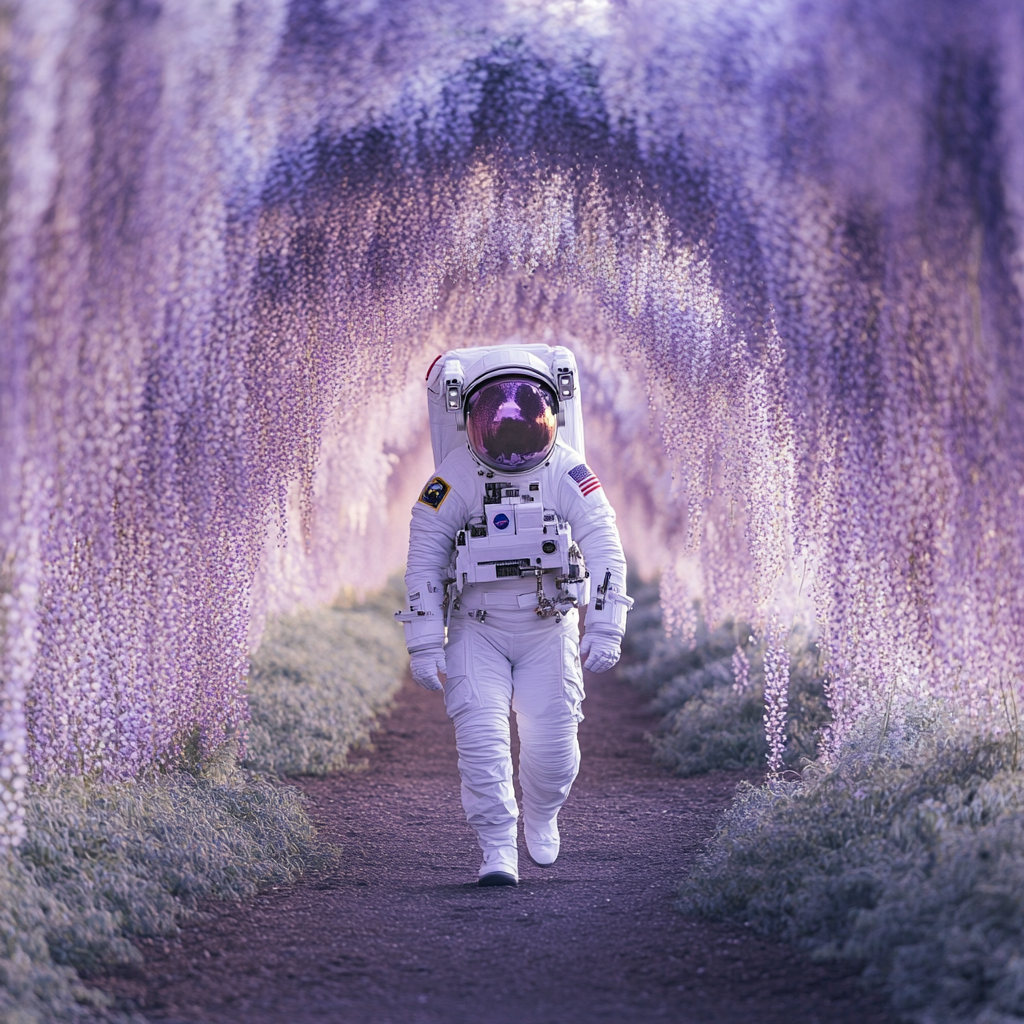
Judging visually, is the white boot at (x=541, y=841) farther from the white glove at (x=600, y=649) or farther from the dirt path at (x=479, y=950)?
the white glove at (x=600, y=649)

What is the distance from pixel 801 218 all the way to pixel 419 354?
13.2 ft

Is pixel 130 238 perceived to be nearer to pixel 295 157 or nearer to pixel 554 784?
pixel 295 157

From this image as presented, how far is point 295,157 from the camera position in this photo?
487 cm

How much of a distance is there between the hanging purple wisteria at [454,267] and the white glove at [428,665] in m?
1.11

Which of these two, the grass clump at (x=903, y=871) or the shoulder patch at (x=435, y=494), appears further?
the shoulder patch at (x=435, y=494)

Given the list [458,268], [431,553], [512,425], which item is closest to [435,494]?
[431,553]

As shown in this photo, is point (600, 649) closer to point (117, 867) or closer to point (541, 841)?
point (541, 841)

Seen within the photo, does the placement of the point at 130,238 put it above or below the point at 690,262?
below

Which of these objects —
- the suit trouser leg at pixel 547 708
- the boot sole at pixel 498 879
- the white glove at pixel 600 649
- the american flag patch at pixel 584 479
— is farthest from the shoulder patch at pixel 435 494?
the boot sole at pixel 498 879

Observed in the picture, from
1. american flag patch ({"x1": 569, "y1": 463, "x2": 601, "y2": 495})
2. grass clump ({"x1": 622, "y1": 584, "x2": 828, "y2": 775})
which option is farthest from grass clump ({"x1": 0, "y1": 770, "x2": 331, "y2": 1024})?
grass clump ({"x1": 622, "y1": 584, "x2": 828, "y2": 775})

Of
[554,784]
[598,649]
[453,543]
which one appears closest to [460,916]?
[554,784]

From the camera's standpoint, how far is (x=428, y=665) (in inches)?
189

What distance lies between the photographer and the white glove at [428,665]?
15.7 feet

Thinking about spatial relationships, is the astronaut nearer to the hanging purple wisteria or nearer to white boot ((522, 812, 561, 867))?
white boot ((522, 812, 561, 867))
